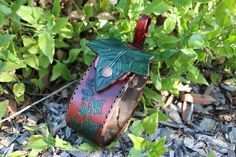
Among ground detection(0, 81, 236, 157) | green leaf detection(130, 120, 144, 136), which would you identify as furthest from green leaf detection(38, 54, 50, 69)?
green leaf detection(130, 120, 144, 136)

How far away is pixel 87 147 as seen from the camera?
1.41 m

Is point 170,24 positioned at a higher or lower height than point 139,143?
higher

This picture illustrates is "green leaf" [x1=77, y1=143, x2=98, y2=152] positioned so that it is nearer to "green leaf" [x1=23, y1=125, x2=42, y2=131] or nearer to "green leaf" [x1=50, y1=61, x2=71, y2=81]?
"green leaf" [x1=23, y1=125, x2=42, y2=131]

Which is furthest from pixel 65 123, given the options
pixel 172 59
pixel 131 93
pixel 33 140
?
pixel 172 59

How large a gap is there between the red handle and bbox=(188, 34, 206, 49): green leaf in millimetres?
143

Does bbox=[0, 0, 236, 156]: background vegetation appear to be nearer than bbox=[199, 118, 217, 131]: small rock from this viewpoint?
Yes

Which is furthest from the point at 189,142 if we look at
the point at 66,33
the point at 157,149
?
the point at 66,33

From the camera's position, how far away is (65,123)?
60.9 inches

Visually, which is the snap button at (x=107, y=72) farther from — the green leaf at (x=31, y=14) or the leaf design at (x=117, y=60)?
the green leaf at (x=31, y=14)

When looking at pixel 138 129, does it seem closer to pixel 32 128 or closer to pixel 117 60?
pixel 117 60

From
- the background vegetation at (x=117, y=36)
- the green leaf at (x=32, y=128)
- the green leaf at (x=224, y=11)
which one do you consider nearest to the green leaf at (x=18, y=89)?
the background vegetation at (x=117, y=36)

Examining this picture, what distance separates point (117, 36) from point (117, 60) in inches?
6.9

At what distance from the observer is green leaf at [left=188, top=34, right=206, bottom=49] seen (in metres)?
1.30

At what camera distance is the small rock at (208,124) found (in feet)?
5.13
